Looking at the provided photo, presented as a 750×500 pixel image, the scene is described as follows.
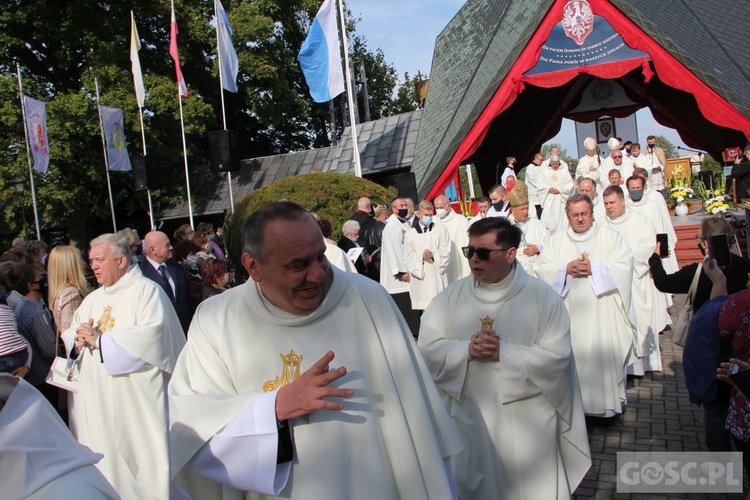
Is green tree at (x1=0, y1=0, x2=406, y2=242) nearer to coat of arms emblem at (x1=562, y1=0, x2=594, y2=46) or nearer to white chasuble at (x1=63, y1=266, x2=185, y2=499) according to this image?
coat of arms emblem at (x1=562, y1=0, x2=594, y2=46)

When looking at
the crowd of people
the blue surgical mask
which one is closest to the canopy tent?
the blue surgical mask

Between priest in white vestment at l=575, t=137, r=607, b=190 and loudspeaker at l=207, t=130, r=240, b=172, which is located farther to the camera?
priest in white vestment at l=575, t=137, r=607, b=190

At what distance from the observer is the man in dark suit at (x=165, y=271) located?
6.16 metres

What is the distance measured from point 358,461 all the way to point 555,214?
34.7ft

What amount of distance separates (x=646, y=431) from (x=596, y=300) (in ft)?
3.74

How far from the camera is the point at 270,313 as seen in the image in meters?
2.38

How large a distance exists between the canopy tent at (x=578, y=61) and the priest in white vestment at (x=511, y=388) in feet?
32.7

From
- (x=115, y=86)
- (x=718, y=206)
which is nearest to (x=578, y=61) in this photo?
(x=718, y=206)

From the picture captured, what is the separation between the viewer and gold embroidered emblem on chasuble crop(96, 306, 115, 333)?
461 cm

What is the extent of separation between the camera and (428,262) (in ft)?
32.7

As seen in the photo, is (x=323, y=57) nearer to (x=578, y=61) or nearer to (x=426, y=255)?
(x=578, y=61)

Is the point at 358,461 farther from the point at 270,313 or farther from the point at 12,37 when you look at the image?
the point at 12,37

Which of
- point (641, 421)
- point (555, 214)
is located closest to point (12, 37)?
point (555, 214)

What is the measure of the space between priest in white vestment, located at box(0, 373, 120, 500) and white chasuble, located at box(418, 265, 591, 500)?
239 cm
